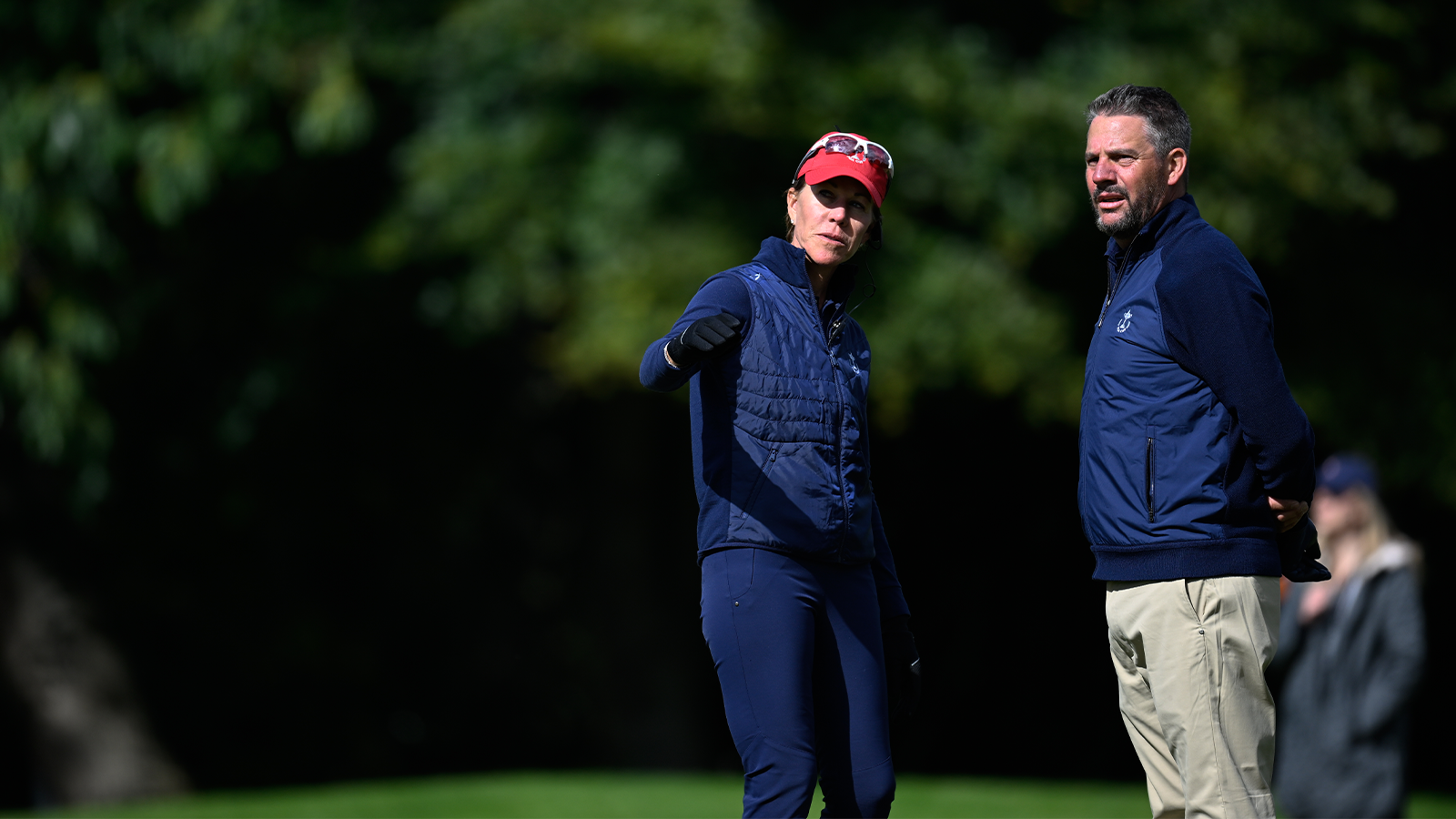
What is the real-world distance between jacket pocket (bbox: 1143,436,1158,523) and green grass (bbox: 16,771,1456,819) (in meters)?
4.78

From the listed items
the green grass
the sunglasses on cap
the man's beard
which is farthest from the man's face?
the green grass

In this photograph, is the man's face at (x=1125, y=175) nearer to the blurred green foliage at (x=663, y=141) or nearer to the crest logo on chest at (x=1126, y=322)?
the crest logo on chest at (x=1126, y=322)

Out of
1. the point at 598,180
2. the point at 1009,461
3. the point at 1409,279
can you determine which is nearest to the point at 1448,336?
the point at 1409,279

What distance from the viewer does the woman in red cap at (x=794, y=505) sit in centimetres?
320

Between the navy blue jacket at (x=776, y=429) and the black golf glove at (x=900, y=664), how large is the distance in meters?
0.27

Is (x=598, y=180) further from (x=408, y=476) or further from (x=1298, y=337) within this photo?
(x=1298, y=337)

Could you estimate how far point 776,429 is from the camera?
3.30m

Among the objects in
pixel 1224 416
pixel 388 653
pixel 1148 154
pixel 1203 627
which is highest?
pixel 1148 154

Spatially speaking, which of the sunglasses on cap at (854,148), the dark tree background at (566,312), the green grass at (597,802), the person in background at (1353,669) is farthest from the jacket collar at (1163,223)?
the dark tree background at (566,312)

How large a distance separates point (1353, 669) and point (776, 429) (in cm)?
320

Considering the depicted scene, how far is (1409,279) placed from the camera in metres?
11.1

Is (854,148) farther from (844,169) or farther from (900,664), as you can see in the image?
(900,664)

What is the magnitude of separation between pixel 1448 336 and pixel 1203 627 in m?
8.79

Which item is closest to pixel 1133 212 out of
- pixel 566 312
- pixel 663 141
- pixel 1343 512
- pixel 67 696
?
pixel 1343 512
